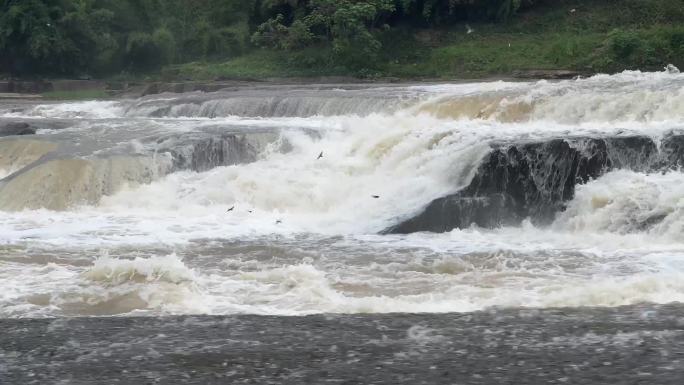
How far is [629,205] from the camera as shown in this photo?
35.9ft

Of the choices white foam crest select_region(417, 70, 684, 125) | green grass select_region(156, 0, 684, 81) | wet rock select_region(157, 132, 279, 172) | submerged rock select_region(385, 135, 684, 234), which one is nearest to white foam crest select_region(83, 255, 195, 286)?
submerged rock select_region(385, 135, 684, 234)

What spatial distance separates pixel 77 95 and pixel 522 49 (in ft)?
46.7

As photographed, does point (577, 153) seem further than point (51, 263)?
Yes

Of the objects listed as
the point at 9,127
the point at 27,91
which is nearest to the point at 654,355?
the point at 9,127

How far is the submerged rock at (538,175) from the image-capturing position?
11.6 metres

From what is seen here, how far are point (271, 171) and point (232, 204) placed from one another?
1.20 m

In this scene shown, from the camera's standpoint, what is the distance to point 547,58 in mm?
25188

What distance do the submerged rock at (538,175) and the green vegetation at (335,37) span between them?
12.6 m

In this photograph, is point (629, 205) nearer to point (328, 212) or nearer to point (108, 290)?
point (328, 212)

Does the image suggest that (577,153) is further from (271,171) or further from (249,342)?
(249,342)

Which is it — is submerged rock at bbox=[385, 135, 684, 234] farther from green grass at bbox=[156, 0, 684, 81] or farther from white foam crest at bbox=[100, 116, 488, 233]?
green grass at bbox=[156, 0, 684, 81]

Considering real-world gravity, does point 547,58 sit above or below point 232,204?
above

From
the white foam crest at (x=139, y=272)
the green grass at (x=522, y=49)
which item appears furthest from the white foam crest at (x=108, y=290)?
the green grass at (x=522, y=49)

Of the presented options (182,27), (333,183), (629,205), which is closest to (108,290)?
(333,183)
